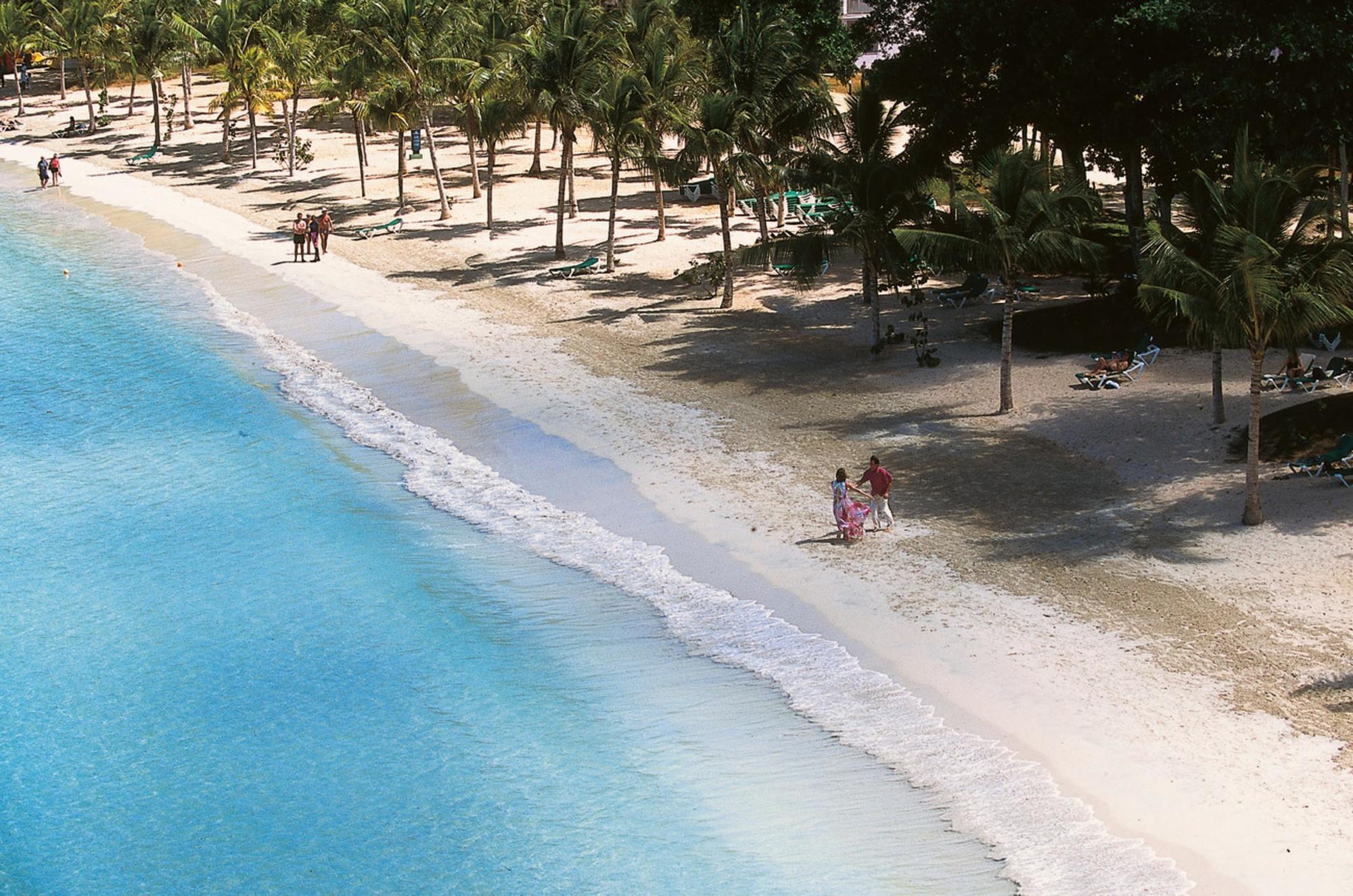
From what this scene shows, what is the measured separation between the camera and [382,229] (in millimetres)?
45594

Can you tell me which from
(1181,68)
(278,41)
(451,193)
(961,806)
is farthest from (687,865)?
(278,41)

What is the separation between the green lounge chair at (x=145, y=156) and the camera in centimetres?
6347

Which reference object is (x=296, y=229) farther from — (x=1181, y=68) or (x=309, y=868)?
(x=309, y=868)

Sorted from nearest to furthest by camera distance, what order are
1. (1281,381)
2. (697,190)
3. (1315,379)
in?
(1315,379)
(1281,381)
(697,190)

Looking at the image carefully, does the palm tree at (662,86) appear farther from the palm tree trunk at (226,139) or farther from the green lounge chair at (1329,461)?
the palm tree trunk at (226,139)

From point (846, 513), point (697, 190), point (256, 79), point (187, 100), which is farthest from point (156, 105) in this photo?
point (846, 513)

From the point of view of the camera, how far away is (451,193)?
50594mm

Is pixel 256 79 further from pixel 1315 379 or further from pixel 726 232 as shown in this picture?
pixel 1315 379

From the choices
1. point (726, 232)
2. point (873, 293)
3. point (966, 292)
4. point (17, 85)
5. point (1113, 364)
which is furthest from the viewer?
point (17, 85)

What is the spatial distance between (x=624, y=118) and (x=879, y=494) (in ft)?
58.5

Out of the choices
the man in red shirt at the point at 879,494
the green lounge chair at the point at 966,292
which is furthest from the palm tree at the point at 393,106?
the man in red shirt at the point at 879,494

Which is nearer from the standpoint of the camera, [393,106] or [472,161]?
[393,106]

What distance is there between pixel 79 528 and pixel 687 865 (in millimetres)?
14026

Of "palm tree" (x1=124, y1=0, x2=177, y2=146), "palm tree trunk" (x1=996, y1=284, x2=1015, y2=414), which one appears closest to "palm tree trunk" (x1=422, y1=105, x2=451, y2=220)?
"palm tree" (x1=124, y1=0, x2=177, y2=146)
